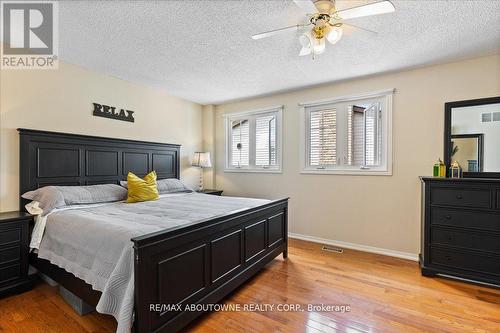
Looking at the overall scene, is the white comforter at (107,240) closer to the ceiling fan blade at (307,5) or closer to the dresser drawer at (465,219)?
the ceiling fan blade at (307,5)

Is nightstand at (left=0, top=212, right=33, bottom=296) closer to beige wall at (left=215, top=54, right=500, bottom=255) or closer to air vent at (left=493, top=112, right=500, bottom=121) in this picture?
beige wall at (left=215, top=54, right=500, bottom=255)

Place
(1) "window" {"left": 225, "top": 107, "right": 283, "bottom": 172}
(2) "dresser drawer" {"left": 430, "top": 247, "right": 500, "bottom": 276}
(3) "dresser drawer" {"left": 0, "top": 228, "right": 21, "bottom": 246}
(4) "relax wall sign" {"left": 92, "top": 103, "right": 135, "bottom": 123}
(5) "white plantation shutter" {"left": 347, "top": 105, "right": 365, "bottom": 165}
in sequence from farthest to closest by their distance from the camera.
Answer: (1) "window" {"left": 225, "top": 107, "right": 283, "bottom": 172} → (5) "white plantation shutter" {"left": 347, "top": 105, "right": 365, "bottom": 165} → (4) "relax wall sign" {"left": 92, "top": 103, "right": 135, "bottom": 123} → (2) "dresser drawer" {"left": 430, "top": 247, "right": 500, "bottom": 276} → (3) "dresser drawer" {"left": 0, "top": 228, "right": 21, "bottom": 246}

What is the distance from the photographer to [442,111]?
124 inches

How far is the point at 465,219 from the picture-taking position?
8.84ft

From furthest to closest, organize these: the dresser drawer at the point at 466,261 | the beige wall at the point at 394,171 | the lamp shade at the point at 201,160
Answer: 1. the lamp shade at the point at 201,160
2. the beige wall at the point at 394,171
3. the dresser drawer at the point at 466,261

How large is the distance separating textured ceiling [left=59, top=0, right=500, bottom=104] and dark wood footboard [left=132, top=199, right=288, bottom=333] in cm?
174

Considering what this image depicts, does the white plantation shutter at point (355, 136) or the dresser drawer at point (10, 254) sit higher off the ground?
the white plantation shutter at point (355, 136)

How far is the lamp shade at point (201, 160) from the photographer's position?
480cm

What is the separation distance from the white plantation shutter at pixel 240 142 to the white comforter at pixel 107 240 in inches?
86.3

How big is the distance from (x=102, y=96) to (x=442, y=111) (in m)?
4.49

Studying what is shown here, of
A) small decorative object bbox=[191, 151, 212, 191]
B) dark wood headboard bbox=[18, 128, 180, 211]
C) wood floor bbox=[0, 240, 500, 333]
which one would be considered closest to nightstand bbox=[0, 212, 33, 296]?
wood floor bbox=[0, 240, 500, 333]

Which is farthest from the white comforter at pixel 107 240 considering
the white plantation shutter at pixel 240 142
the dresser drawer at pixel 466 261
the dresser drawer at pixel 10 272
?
the dresser drawer at pixel 466 261

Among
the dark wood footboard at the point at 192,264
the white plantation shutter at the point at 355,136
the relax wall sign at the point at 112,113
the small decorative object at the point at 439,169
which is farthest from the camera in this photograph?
the white plantation shutter at the point at 355,136

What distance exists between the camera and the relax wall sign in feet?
11.5
